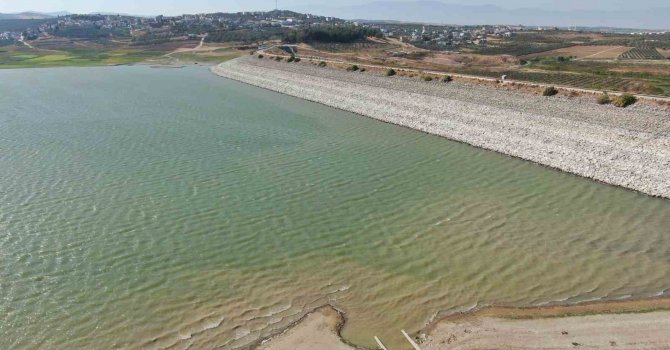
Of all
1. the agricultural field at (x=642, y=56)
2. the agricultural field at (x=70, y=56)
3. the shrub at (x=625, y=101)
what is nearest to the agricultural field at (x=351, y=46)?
the agricultural field at (x=70, y=56)

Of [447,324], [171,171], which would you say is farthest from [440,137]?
[447,324]

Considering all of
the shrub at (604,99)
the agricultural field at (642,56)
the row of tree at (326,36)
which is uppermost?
the row of tree at (326,36)

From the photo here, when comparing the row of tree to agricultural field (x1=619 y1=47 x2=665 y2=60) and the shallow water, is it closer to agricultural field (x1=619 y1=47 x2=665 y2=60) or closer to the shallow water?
agricultural field (x1=619 y1=47 x2=665 y2=60)

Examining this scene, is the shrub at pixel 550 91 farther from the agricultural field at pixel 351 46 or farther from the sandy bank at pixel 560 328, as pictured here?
the agricultural field at pixel 351 46

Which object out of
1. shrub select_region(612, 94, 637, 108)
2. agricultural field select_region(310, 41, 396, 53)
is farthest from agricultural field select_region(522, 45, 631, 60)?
shrub select_region(612, 94, 637, 108)

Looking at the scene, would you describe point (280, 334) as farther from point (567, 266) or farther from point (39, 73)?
point (39, 73)

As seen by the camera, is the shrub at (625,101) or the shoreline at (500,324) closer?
the shoreline at (500,324)

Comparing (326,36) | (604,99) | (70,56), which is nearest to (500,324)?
(604,99)

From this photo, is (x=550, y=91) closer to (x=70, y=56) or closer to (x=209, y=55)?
(x=209, y=55)
